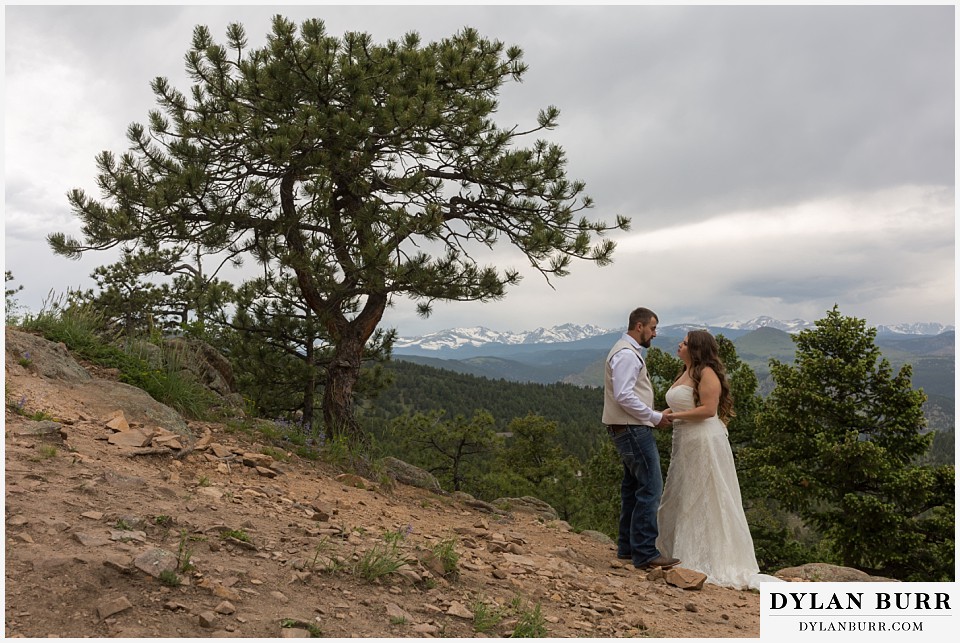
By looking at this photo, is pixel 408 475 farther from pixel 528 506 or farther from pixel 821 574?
pixel 821 574

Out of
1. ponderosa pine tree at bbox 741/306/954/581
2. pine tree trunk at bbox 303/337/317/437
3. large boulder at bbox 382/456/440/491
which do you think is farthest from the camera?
ponderosa pine tree at bbox 741/306/954/581

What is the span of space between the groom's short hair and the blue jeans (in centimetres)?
112

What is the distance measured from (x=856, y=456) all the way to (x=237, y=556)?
64.1 ft

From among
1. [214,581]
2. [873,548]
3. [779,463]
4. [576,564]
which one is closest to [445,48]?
[576,564]

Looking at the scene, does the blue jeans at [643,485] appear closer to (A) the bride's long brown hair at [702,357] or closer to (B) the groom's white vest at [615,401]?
(B) the groom's white vest at [615,401]

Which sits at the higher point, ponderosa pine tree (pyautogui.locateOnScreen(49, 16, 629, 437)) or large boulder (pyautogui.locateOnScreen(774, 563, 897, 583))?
ponderosa pine tree (pyautogui.locateOnScreen(49, 16, 629, 437))

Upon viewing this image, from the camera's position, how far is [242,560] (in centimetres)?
428

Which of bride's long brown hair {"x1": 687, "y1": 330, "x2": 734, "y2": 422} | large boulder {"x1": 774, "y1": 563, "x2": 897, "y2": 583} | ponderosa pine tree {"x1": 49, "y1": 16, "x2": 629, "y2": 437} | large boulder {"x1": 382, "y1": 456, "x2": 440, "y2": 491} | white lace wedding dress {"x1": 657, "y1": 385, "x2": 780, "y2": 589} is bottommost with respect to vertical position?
large boulder {"x1": 774, "y1": 563, "x2": 897, "y2": 583}

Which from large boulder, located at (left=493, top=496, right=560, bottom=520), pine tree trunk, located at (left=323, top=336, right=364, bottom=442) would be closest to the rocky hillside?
pine tree trunk, located at (left=323, top=336, right=364, bottom=442)

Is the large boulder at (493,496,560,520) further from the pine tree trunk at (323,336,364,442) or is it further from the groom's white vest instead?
the groom's white vest

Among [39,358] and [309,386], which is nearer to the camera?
[39,358]

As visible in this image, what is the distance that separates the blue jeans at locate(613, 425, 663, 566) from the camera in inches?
264

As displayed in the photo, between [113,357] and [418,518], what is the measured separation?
5.35 m

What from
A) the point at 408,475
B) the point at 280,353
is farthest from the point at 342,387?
the point at 280,353
